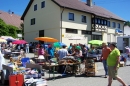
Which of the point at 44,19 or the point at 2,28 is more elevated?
the point at 44,19

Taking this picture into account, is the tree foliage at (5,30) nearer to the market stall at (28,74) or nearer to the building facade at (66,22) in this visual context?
the building facade at (66,22)

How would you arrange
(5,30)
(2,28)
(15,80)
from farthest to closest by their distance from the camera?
1. (5,30)
2. (2,28)
3. (15,80)

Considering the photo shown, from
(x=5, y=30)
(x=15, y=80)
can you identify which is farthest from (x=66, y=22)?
(x=15, y=80)

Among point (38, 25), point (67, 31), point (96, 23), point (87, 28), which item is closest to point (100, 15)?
point (96, 23)

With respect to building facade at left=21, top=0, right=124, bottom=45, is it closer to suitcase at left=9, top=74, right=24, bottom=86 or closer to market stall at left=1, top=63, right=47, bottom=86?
market stall at left=1, top=63, right=47, bottom=86

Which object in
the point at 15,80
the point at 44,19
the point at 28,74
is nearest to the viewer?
the point at 15,80

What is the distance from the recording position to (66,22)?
2625 centimetres

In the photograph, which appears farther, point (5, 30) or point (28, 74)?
point (5, 30)

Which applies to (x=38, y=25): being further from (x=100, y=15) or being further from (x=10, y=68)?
(x=10, y=68)

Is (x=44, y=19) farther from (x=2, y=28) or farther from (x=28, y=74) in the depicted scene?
(x=28, y=74)

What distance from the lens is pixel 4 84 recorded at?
311 inches

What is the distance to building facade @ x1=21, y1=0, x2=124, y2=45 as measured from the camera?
26.0 m

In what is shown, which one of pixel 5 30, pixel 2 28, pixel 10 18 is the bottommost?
pixel 5 30

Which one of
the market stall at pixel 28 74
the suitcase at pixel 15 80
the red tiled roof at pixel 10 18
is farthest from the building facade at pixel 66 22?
the red tiled roof at pixel 10 18
